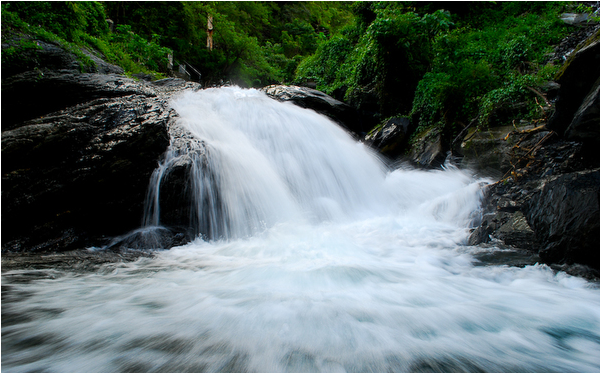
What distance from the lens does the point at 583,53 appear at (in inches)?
131

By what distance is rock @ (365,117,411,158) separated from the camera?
319 inches

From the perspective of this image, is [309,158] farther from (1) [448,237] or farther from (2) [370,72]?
(2) [370,72]

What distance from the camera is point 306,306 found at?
2277mm

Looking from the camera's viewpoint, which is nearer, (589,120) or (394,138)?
(589,120)

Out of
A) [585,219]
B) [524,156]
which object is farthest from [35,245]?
[524,156]

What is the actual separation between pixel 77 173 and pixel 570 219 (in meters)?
6.41

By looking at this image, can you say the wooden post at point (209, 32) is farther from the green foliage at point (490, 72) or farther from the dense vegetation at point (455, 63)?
the green foliage at point (490, 72)

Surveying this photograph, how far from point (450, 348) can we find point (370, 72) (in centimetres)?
975

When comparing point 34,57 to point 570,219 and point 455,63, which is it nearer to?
point 570,219

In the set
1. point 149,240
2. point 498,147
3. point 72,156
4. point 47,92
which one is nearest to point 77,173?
point 72,156

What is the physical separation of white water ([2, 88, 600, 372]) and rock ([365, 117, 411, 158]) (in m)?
3.21

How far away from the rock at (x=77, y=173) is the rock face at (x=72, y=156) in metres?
0.01

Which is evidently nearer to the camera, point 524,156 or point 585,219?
point 585,219

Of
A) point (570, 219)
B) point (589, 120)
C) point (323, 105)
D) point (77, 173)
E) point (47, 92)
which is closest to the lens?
point (570, 219)
